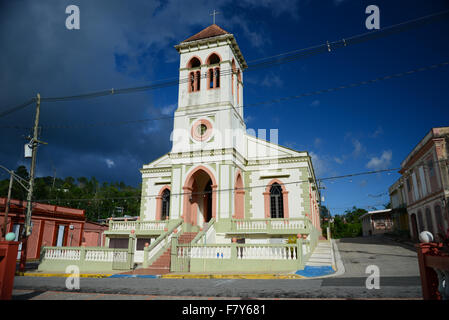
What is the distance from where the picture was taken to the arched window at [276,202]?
22797 millimetres

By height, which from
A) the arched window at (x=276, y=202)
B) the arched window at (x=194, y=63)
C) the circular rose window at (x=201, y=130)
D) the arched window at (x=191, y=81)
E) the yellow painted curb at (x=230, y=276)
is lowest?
the yellow painted curb at (x=230, y=276)

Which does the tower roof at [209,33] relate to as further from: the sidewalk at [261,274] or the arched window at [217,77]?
the sidewalk at [261,274]

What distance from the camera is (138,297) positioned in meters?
8.12

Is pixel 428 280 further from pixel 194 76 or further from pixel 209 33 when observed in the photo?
pixel 209 33

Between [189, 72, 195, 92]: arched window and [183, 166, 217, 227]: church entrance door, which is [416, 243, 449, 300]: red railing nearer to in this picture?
[183, 166, 217, 227]: church entrance door

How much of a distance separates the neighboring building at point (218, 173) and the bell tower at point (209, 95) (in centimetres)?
8

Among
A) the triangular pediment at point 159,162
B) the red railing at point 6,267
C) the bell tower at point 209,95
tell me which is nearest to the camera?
the red railing at point 6,267

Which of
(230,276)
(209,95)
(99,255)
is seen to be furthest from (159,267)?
(209,95)

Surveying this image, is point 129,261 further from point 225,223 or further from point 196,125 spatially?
point 196,125

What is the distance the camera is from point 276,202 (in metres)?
23.0

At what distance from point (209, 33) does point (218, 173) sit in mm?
12619

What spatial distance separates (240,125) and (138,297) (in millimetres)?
19030

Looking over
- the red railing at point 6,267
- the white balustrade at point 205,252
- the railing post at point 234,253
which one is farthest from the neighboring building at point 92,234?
the red railing at point 6,267
